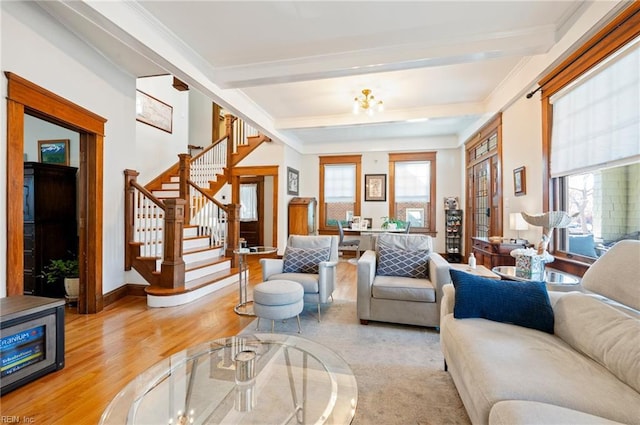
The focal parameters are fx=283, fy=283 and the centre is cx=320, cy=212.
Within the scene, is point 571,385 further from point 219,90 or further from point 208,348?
point 219,90

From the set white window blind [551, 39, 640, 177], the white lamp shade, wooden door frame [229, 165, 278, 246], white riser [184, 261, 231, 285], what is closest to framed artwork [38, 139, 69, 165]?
white riser [184, 261, 231, 285]

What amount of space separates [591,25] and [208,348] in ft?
12.8

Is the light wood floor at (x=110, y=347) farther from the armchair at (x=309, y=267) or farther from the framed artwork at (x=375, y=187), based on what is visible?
the framed artwork at (x=375, y=187)

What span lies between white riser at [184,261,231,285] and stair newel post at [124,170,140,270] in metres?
0.74

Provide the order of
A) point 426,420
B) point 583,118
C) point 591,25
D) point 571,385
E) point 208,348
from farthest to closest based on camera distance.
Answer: point 583,118
point 591,25
point 208,348
point 426,420
point 571,385

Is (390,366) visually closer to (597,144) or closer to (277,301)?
(277,301)

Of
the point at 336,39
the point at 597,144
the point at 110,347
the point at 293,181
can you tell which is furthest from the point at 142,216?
the point at 597,144

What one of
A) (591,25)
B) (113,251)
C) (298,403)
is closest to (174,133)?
(113,251)

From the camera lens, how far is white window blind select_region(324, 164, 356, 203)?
24.8 feet

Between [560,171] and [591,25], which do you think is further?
[560,171]

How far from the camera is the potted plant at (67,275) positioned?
3.38 meters

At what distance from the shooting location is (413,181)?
7250mm

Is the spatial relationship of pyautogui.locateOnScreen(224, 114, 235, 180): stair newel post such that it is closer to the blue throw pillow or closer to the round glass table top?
the round glass table top

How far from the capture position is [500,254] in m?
3.40
